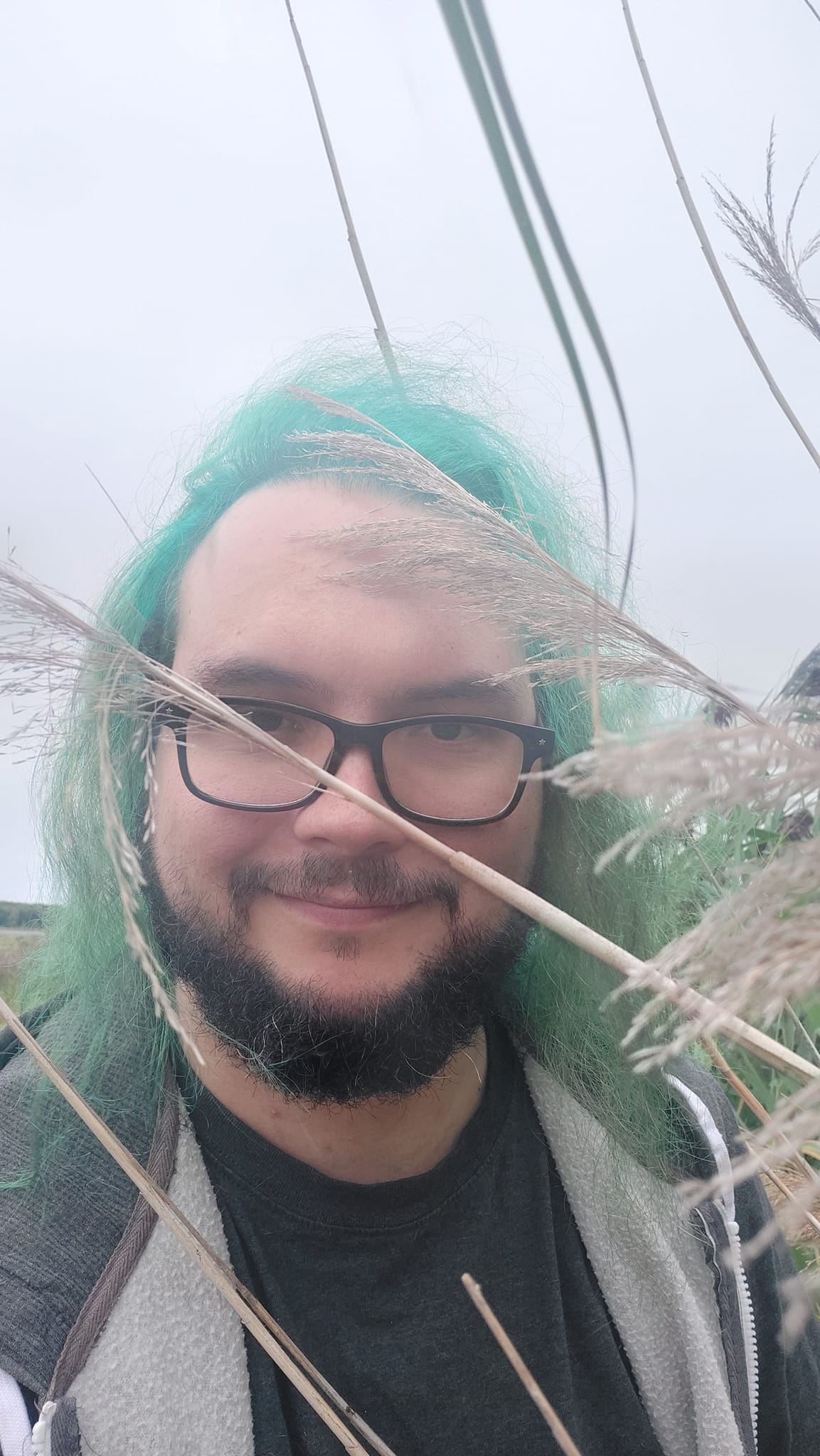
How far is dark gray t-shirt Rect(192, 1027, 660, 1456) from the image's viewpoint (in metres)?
1.07

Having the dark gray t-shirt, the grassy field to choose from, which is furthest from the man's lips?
the grassy field

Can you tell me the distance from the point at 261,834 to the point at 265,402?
0.89 m

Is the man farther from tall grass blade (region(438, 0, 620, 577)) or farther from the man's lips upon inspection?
tall grass blade (region(438, 0, 620, 577))

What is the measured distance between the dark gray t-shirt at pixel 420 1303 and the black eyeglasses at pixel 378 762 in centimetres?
48

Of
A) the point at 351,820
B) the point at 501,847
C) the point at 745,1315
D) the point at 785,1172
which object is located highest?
the point at 351,820

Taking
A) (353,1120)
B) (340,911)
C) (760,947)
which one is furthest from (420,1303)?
(760,947)

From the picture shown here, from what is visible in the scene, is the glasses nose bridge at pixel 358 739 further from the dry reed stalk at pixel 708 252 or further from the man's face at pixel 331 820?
the dry reed stalk at pixel 708 252

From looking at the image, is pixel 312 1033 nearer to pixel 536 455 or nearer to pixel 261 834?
pixel 261 834

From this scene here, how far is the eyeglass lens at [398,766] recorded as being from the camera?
106 cm

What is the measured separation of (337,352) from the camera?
1704mm

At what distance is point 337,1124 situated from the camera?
1165 millimetres

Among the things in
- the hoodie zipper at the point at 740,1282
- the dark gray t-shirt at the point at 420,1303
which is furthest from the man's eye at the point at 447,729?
the hoodie zipper at the point at 740,1282

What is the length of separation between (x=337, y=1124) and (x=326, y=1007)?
22 cm

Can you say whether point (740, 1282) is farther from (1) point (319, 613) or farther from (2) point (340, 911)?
(1) point (319, 613)
